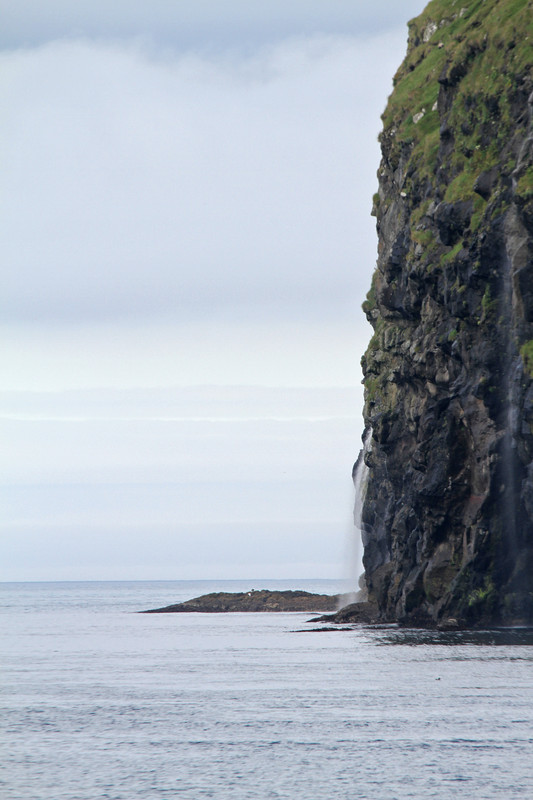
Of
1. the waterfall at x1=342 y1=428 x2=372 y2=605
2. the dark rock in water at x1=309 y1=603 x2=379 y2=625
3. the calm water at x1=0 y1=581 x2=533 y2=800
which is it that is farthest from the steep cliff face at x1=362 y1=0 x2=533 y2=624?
the waterfall at x1=342 y1=428 x2=372 y2=605

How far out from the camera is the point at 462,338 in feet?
300

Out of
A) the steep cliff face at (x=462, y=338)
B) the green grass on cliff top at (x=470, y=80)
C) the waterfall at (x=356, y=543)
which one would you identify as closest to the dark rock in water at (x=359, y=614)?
the steep cliff face at (x=462, y=338)

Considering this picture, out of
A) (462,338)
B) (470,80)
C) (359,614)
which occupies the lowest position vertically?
(359,614)

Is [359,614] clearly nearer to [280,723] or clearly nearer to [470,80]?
[470,80]

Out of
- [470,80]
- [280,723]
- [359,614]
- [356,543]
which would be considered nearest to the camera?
Result: [280,723]

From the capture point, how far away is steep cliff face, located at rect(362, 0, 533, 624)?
8481 centimetres

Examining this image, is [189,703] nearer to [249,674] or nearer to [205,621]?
[249,674]

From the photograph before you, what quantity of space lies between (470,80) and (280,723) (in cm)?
7429

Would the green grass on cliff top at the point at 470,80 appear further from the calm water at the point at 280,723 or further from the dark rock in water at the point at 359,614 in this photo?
the dark rock in water at the point at 359,614

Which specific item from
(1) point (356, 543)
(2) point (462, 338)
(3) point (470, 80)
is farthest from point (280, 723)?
(1) point (356, 543)

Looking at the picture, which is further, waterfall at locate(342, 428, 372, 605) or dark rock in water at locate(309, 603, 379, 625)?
waterfall at locate(342, 428, 372, 605)

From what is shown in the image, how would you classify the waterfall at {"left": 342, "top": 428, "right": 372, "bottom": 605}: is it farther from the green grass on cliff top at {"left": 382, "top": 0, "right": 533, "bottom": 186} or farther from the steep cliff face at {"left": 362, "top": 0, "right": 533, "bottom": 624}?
the green grass on cliff top at {"left": 382, "top": 0, "right": 533, "bottom": 186}

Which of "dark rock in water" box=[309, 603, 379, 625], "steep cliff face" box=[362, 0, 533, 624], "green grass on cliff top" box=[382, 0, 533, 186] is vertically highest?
"green grass on cliff top" box=[382, 0, 533, 186]

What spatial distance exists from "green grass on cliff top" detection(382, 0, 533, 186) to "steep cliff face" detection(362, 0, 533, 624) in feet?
0.64
